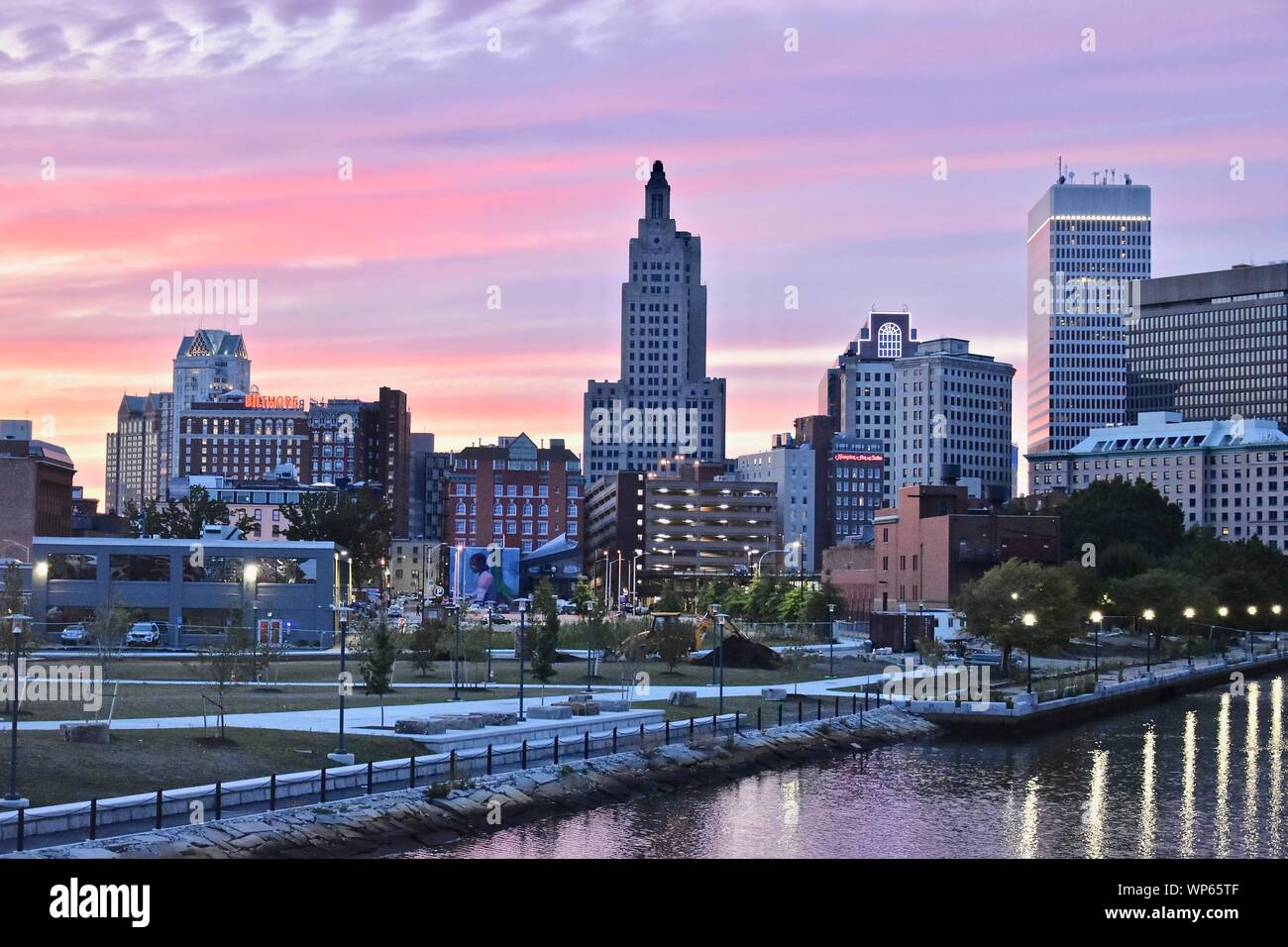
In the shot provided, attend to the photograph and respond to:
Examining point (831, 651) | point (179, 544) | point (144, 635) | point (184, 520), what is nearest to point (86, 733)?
point (144, 635)

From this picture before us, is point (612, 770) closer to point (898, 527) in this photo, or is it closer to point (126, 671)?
point (126, 671)

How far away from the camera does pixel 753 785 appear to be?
55781mm

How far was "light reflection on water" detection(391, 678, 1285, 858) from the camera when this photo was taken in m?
44.9

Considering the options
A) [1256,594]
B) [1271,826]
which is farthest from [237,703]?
[1256,594]

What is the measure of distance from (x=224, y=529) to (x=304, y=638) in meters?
30.6

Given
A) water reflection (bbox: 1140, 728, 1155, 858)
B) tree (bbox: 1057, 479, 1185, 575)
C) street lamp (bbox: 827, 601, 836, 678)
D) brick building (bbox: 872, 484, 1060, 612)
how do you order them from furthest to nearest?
tree (bbox: 1057, 479, 1185, 575)
brick building (bbox: 872, 484, 1060, 612)
street lamp (bbox: 827, 601, 836, 678)
water reflection (bbox: 1140, 728, 1155, 858)

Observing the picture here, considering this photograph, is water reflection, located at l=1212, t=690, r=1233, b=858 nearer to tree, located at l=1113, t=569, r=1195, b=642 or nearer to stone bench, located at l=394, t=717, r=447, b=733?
stone bench, located at l=394, t=717, r=447, b=733

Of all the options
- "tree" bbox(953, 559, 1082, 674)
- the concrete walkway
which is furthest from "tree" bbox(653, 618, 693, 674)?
"tree" bbox(953, 559, 1082, 674)

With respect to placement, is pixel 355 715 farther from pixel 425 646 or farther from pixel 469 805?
pixel 425 646

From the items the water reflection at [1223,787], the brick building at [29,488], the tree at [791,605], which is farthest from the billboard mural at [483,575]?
the water reflection at [1223,787]

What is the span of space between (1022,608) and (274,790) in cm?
6239

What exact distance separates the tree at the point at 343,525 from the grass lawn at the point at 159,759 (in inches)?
4346

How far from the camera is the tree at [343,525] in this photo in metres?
161

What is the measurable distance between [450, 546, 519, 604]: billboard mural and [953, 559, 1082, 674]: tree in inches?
3636
